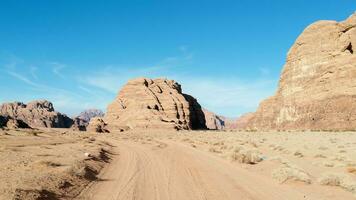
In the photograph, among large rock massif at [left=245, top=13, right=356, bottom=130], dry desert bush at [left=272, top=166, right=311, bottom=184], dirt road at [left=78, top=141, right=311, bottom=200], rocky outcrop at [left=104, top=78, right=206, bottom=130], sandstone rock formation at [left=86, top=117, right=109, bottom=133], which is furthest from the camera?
rocky outcrop at [left=104, top=78, right=206, bottom=130]

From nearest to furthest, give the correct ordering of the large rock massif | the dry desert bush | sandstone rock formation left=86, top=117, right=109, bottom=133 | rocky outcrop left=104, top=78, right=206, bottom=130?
1. the dry desert bush
2. the large rock massif
3. sandstone rock formation left=86, top=117, right=109, bottom=133
4. rocky outcrop left=104, top=78, right=206, bottom=130

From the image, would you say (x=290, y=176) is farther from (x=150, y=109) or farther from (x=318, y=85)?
(x=150, y=109)

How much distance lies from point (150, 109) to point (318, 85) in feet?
155

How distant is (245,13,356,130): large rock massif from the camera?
81.0 metres

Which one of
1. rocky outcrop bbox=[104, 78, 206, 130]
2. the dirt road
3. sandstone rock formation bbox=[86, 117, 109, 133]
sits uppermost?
rocky outcrop bbox=[104, 78, 206, 130]

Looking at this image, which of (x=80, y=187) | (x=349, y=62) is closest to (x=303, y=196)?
(x=80, y=187)

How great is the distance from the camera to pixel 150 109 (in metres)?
110

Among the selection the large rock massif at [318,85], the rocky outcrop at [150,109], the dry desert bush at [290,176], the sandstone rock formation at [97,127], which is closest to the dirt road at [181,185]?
the dry desert bush at [290,176]

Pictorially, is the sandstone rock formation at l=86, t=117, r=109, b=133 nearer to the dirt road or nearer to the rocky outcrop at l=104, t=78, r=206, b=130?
the rocky outcrop at l=104, t=78, r=206, b=130

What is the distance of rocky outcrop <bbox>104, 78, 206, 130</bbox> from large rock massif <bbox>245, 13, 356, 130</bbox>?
910 inches

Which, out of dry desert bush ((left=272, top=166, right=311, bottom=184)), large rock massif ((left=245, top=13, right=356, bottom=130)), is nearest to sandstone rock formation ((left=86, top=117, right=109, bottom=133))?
large rock massif ((left=245, top=13, right=356, bottom=130))

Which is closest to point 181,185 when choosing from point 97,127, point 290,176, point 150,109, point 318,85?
point 290,176

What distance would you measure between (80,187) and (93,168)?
5092mm

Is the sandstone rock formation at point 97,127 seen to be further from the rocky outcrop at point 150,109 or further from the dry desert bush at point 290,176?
the dry desert bush at point 290,176
